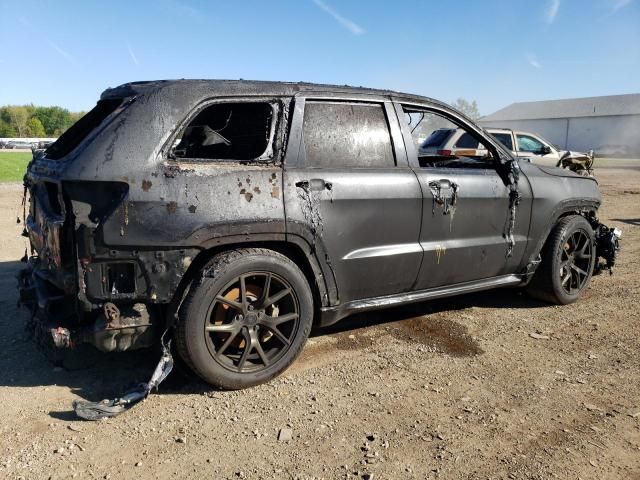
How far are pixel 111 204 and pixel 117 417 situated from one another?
121 cm

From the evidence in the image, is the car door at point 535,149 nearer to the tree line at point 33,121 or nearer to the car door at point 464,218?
the car door at point 464,218

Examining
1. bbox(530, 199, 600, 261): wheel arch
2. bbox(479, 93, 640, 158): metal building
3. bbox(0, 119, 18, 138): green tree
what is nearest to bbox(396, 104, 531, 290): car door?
bbox(530, 199, 600, 261): wheel arch

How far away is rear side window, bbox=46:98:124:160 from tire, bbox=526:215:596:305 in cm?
386

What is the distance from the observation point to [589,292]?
5.47 m

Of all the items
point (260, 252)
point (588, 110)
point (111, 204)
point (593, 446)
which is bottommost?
point (593, 446)

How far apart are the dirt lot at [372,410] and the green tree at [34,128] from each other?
330 feet

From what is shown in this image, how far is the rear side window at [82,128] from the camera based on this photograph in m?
3.28

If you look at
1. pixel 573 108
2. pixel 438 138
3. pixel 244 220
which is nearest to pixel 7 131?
pixel 573 108

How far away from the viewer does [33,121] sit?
91.1 meters

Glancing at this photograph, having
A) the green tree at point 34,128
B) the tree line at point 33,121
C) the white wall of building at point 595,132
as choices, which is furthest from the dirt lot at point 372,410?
the green tree at point 34,128

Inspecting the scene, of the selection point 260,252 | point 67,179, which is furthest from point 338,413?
point 67,179

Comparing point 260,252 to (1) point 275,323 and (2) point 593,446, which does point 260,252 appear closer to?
(1) point 275,323

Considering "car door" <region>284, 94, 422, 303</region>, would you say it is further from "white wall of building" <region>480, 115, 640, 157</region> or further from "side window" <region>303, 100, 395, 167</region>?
"white wall of building" <region>480, 115, 640, 157</region>

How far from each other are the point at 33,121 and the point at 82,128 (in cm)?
10211
